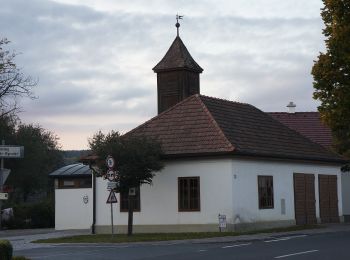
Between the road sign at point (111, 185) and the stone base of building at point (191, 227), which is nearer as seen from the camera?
the road sign at point (111, 185)

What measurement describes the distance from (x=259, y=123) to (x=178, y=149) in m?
6.98

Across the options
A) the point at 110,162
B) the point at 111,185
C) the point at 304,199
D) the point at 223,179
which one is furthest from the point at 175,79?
the point at 111,185

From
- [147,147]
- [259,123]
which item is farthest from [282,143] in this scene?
[147,147]

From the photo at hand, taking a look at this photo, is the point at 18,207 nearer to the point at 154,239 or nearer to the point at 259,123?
the point at 259,123

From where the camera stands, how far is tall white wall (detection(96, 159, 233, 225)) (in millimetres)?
30406

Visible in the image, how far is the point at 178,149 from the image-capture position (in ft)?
103

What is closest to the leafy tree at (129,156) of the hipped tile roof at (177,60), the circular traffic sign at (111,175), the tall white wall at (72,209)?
the circular traffic sign at (111,175)

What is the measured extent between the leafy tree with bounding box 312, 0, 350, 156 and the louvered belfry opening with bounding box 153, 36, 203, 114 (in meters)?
9.99

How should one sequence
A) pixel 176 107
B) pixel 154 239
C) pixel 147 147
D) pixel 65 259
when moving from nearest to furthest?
pixel 65 259 < pixel 154 239 < pixel 147 147 < pixel 176 107

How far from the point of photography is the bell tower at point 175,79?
4119cm

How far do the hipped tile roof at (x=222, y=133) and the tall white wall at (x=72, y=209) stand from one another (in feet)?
23.6

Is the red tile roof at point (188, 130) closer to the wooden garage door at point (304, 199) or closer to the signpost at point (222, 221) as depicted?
the signpost at point (222, 221)

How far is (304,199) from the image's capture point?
35625mm

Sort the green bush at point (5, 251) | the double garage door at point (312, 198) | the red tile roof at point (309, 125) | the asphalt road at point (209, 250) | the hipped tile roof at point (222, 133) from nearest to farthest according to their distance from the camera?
Result: the green bush at point (5, 251), the asphalt road at point (209, 250), the hipped tile roof at point (222, 133), the double garage door at point (312, 198), the red tile roof at point (309, 125)
